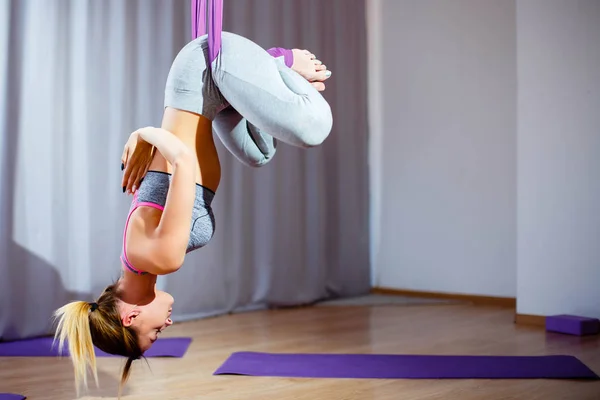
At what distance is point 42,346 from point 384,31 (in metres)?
3.99

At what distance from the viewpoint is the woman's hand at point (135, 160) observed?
250 centimetres

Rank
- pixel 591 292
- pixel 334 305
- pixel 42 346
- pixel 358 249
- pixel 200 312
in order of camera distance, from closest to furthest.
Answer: pixel 42 346
pixel 591 292
pixel 200 312
pixel 334 305
pixel 358 249

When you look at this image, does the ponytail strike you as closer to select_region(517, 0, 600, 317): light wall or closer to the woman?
the woman

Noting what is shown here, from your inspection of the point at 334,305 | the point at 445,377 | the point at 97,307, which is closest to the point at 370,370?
the point at 445,377

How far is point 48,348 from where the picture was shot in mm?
4227

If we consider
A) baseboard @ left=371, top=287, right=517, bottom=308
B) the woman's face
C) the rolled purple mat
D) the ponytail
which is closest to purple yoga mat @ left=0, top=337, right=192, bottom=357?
the woman's face

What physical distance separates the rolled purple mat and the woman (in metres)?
2.61

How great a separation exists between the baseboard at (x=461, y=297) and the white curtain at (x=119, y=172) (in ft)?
0.81

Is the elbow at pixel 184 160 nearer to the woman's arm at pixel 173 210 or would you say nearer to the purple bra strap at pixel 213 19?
the woman's arm at pixel 173 210

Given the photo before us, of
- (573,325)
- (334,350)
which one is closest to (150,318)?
(334,350)

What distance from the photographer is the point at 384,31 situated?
6.60 metres

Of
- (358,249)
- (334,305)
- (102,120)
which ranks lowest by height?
(334,305)

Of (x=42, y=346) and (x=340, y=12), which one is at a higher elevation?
(x=340, y=12)

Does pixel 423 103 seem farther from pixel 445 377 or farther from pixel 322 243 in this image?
pixel 445 377
